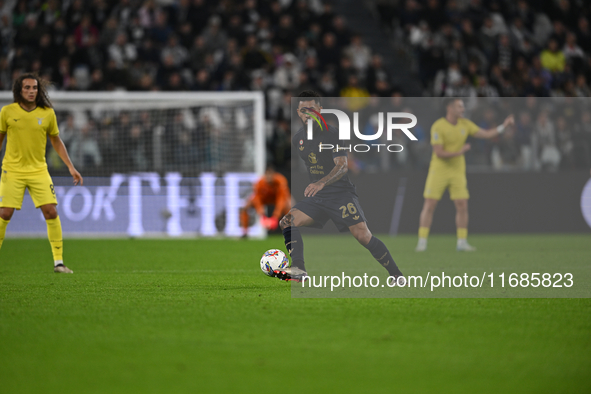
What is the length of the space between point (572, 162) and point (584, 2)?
32.0 feet

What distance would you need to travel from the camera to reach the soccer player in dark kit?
6.69 meters

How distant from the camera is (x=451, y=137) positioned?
10.8m

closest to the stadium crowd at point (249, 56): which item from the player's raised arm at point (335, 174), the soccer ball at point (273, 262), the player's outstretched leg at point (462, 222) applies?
the player's outstretched leg at point (462, 222)

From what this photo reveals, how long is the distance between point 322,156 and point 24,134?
3559 mm

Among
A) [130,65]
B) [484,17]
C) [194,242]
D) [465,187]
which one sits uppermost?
[484,17]

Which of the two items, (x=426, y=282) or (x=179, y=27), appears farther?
(x=179, y=27)

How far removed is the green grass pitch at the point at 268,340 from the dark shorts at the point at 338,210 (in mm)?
737

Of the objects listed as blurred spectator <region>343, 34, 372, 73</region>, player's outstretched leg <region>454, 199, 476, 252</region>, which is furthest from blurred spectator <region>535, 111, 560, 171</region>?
blurred spectator <region>343, 34, 372, 73</region>

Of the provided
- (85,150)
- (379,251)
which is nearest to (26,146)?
(379,251)

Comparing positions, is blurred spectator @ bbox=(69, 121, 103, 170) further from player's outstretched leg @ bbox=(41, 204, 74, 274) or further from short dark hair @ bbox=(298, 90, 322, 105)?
short dark hair @ bbox=(298, 90, 322, 105)

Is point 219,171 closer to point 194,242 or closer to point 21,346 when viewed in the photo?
point 194,242

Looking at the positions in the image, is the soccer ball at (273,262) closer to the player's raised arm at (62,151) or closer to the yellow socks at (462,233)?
→ the player's raised arm at (62,151)

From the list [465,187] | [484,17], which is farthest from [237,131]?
[484,17]

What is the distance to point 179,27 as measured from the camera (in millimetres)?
18312
